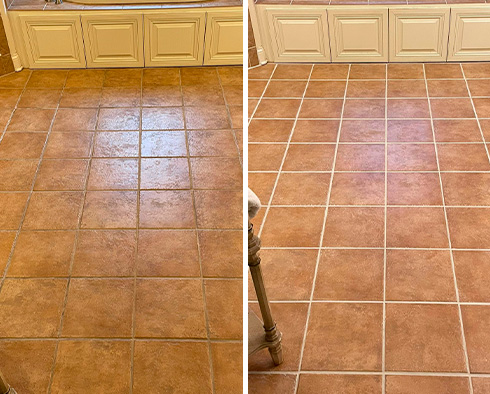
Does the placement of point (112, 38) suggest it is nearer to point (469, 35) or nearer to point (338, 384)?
point (338, 384)

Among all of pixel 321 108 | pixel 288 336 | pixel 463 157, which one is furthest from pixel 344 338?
pixel 321 108

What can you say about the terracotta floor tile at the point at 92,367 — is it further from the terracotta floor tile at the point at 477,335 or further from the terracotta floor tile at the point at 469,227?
the terracotta floor tile at the point at 469,227

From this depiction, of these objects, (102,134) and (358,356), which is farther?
(358,356)

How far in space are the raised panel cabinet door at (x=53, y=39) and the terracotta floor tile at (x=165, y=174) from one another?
15 centimetres

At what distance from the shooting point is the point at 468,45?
486 centimetres

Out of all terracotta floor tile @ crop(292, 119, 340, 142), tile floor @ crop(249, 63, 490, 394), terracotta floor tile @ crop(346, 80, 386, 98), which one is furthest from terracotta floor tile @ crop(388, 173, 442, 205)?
terracotta floor tile @ crop(346, 80, 386, 98)

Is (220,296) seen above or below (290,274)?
above

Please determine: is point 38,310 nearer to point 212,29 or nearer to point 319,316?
point 212,29

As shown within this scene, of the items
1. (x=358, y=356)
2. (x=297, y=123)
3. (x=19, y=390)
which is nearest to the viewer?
(x=19, y=390)

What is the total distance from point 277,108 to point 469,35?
5.29 ft

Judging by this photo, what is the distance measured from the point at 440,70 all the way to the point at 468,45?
29 cm

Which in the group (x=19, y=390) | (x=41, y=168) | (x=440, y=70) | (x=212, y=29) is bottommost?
(x=440, y=70)

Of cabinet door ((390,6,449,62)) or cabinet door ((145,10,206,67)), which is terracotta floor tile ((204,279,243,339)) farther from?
cabinet door ((390,6,449,62))

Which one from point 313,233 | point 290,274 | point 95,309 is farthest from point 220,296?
point 313,233
